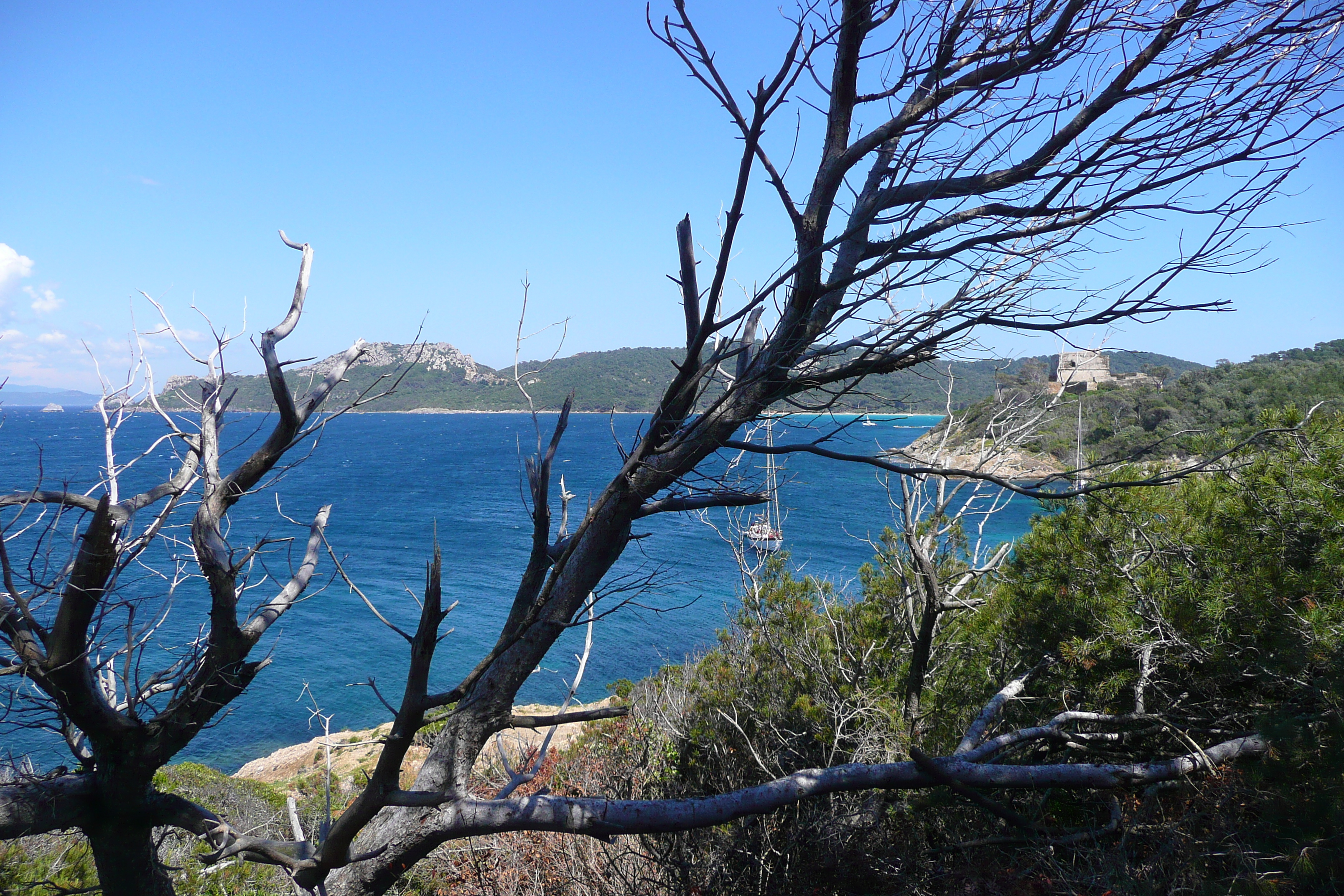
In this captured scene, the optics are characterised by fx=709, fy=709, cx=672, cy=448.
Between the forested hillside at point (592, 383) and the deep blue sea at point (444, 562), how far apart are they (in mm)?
392

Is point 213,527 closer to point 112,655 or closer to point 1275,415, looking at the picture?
point 112,655

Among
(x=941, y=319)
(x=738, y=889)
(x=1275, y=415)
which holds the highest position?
(x=941, y=319)

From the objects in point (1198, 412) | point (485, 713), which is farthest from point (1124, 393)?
point (485, 713)

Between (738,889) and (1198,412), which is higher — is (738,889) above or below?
below

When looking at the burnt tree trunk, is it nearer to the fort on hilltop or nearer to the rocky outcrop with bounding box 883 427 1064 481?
the rocky outcrop with bounding box 883 427 1064 481

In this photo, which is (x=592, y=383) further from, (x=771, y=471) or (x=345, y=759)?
(x=771, y=471)

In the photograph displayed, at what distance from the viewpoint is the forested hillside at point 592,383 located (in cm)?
352

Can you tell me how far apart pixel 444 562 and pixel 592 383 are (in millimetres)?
39611

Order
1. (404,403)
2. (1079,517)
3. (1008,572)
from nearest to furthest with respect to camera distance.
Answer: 1. (1079,517)
2. (1008,572)
3. (404,403)

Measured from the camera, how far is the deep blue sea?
60.8 feet

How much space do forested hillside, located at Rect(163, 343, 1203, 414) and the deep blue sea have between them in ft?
1.29

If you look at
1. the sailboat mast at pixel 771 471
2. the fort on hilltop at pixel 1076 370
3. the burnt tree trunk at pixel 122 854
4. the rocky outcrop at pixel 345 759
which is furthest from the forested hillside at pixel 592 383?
the rocky outcrop at pixel 345 759

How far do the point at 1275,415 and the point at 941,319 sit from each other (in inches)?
117

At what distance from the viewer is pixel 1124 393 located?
2097cm
